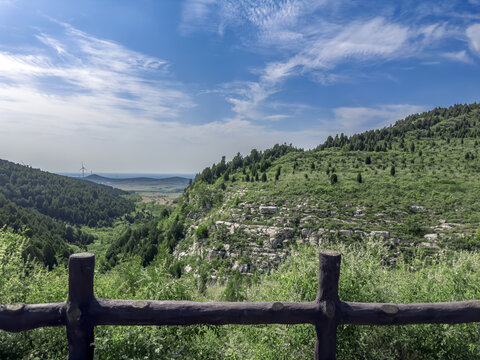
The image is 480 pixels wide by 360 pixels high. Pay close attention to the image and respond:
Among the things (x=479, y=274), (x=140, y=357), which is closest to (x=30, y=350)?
(x=140, y=357)

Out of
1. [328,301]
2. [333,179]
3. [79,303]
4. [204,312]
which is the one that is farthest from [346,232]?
[79,303]

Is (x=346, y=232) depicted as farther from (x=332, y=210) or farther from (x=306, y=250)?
(x=306, y=250)

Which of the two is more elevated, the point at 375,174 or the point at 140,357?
the point at 375,174

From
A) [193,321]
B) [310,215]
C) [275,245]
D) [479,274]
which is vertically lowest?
[275,245]

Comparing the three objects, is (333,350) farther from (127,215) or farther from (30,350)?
(127,215)

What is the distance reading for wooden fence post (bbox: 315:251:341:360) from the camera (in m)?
2.79

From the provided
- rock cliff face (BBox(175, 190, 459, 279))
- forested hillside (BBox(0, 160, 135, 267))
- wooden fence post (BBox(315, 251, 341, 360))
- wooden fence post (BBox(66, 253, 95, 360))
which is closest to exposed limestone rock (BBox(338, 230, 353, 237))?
rock cliff face (BBox(175, 190, 459, 279))

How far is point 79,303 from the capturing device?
265 cm

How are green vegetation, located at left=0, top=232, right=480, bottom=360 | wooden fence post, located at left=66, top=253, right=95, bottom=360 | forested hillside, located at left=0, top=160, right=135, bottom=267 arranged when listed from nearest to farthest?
wooden fence post, located at left=66, top=253, right=95, bottom=360
green vegetation, located at left=0, top=232, right=480, bottom=360
forested hillside, located at left=0, top=160, right=135, bottom=267

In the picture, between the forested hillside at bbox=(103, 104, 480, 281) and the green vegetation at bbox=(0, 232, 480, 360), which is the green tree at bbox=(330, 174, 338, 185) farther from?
the green vegetation at bbox=(0, 232, 480, 360)

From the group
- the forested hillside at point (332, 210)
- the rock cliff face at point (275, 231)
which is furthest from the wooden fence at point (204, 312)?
the rock cliff face at point (275, 231)

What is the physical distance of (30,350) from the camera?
3348 millimetres

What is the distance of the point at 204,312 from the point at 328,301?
146cm

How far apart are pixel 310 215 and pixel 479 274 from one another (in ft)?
76.3
